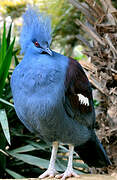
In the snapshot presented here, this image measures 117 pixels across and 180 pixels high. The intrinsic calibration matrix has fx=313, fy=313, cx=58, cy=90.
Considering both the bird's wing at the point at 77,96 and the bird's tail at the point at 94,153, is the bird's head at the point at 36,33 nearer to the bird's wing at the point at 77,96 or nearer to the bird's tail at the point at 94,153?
the bird's wing at the point at 77,96

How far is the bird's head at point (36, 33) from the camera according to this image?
2893 millimetres

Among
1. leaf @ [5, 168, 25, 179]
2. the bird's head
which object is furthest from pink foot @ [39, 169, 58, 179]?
the bird's head

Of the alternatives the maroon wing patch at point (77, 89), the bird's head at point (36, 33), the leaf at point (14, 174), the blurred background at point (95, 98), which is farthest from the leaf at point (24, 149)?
the bird's head at point (36, 33)

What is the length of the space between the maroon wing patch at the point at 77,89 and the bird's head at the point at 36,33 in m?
0.31

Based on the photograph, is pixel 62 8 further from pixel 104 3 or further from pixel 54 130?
pixel 54 130

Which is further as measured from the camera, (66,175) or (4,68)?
(4,68)

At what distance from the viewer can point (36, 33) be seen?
2926 millimetres

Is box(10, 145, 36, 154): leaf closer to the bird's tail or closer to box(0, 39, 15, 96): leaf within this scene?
the bird's tail

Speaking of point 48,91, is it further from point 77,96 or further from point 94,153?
→ point 94,153

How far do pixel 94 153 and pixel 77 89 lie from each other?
843 mm

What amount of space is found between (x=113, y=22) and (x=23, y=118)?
1.76 metres

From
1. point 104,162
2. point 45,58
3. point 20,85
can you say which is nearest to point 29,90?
point 20,85

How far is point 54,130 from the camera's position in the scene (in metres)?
2.93

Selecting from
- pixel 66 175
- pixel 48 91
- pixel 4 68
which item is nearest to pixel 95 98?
pixel 4 68
